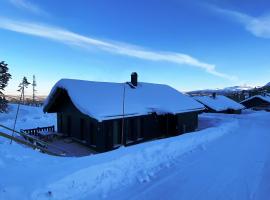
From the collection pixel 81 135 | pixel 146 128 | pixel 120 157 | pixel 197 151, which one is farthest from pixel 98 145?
pixel 120 157

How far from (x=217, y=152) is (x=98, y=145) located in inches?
293

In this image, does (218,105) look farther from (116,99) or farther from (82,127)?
(82,127)

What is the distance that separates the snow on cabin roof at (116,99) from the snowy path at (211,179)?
20.8ft

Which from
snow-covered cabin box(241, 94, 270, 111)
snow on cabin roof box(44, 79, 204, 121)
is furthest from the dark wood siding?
snow-covered cabin box(241, 94, 270, 111)

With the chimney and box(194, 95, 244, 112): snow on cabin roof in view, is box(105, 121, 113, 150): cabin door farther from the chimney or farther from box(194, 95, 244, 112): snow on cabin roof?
box(194, 95, 244, 112): snow on cabin roof

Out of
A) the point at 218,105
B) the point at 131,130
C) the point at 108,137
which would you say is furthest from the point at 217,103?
the point at 108,137

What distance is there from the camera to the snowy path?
22.4 feet

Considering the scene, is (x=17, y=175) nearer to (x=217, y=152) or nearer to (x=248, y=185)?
(x=248, y=185)

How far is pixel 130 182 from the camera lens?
733 centimetres

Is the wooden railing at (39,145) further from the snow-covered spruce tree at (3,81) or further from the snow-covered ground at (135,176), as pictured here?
the snow-covered spruce tree at (3,81)

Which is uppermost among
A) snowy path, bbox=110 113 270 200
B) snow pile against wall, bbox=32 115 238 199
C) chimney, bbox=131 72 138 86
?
chimney, bbox=131 72 138 86

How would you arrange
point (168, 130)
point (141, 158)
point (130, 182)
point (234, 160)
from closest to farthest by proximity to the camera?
point (130, 182)
point (141, 158)
point (234, 160)
point (168, 130)

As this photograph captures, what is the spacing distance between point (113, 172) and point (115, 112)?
324 inches

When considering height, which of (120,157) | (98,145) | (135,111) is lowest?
(98,145)
